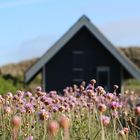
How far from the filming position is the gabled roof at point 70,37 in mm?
→ 25094

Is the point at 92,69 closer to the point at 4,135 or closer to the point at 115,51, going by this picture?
the point at 115,51

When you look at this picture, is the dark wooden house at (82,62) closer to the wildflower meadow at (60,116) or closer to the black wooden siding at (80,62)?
the black wooden siding at (80,62)

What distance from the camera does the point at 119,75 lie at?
84.8ft

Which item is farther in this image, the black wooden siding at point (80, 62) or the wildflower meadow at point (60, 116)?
the black wooden siding at point (80, 62)

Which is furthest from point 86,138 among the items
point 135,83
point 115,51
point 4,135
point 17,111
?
point 135,83

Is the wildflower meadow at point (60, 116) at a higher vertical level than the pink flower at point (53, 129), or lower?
higher

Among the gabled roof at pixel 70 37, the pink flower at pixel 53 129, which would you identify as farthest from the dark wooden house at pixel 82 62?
the pink flower at pixel 53 129

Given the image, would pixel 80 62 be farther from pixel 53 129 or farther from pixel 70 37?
pixel 53 129

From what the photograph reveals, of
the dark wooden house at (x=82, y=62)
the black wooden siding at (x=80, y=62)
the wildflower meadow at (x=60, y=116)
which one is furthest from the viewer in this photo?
the black wooden siding at (x=80, y=62)

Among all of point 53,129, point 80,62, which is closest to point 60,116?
point 53,129

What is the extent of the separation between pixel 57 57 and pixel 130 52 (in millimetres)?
43666

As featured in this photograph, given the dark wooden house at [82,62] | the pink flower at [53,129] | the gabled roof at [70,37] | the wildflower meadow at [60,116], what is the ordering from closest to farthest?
the pink flower at [53,129] < the wildflower meadow at [60,116] < the gabled roof at [70,37] < the dark wooden house at [82,62]

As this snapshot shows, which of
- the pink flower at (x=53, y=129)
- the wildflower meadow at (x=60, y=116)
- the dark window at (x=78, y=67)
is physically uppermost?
the dark window at (x=78, y=67)

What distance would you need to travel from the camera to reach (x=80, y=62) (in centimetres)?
2633
